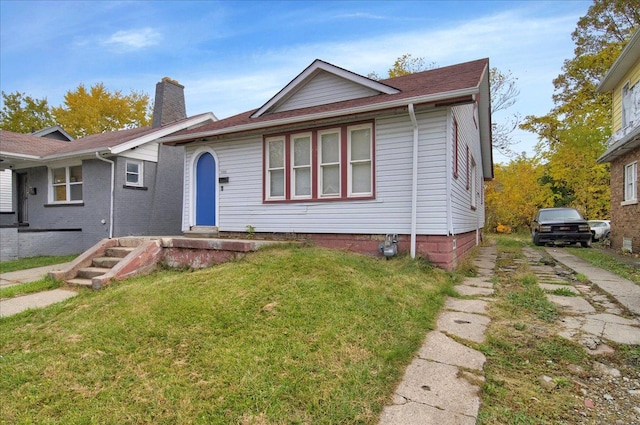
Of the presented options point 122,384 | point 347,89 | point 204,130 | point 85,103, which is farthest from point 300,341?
point 85,103

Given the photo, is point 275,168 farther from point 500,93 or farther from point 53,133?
point 500,93

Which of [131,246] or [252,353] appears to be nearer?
[252,353]

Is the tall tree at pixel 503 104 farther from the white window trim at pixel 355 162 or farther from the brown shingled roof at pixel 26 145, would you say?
the brown shingled roof at pixel 26 145

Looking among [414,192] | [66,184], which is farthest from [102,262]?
[66,184]

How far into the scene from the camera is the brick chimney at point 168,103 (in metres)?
12.8

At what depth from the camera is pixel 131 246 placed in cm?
734

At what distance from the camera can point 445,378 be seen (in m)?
2.71

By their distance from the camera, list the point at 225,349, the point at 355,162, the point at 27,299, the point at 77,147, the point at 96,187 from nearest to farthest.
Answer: the point at 225,349 → the point at 27,299 → the point at 355,162 → the point at 96,187 → the point at 77,147

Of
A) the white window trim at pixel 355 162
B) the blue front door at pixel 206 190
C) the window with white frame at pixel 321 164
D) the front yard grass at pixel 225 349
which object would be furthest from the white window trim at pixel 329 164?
the blue front door at pixel 206 190

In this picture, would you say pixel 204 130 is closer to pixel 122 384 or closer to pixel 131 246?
pixel 131 246

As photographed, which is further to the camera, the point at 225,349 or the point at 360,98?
the point at 360,98

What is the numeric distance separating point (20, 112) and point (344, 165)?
32.8 metres

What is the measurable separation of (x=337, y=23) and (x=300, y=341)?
40.8 feet

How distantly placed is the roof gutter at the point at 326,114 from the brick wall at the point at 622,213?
27.0ft
